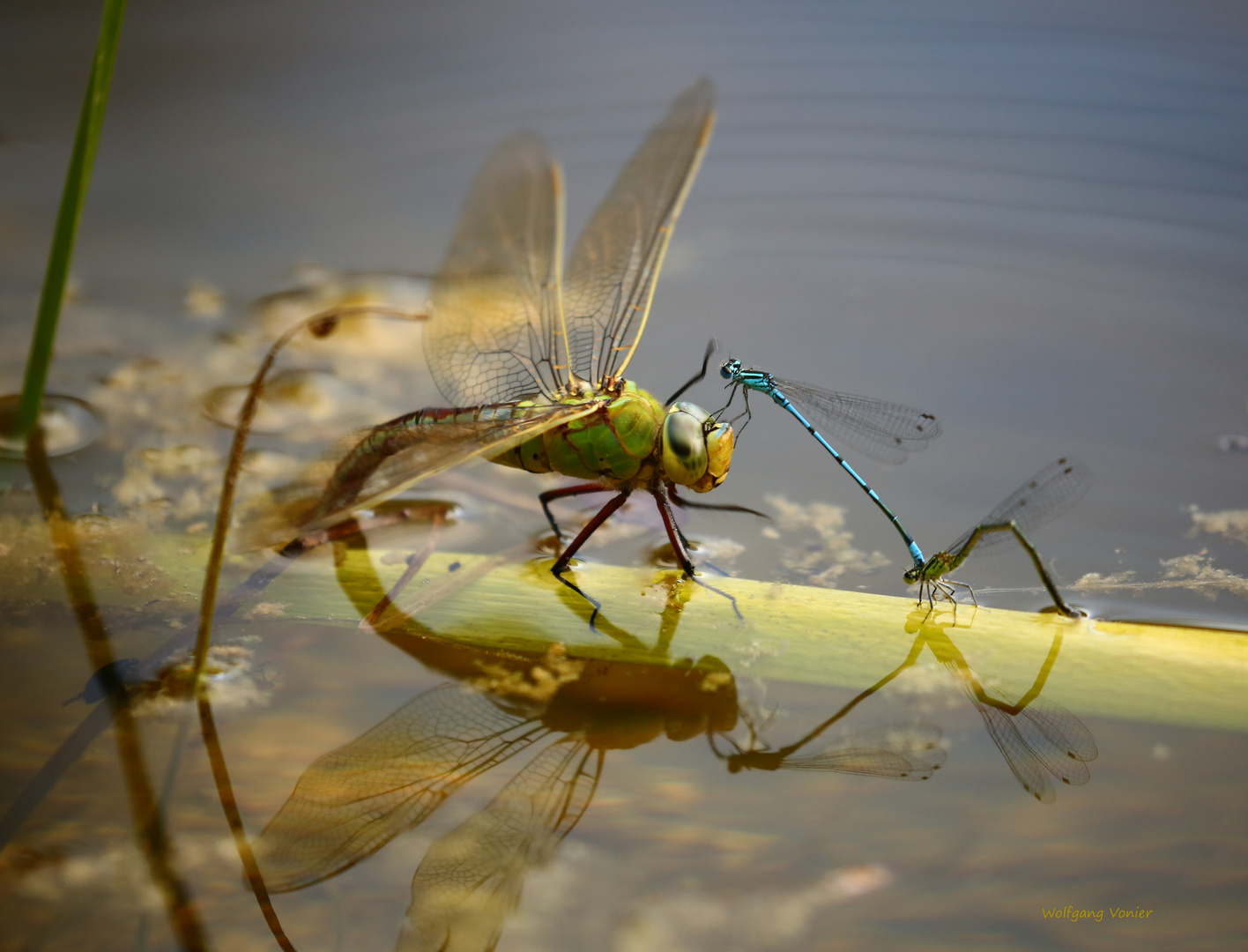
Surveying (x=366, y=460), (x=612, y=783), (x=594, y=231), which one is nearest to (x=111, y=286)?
(x=366, y=460)

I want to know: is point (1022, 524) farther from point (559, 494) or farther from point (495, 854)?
point (495, 854)

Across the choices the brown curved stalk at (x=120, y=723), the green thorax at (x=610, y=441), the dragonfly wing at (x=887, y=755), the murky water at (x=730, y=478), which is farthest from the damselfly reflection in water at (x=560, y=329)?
the dragonfly wing at (x=887, y=755)

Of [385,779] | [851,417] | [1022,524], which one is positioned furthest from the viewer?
[851,417]

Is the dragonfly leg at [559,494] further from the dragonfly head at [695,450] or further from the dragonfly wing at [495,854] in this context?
the dragonfly wing at [495,854]

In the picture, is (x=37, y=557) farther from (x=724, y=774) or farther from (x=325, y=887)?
(x=724, y=774)

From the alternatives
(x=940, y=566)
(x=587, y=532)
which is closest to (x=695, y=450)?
(x=587, y=532)

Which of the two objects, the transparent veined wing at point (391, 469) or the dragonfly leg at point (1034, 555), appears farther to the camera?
the dragonfly leg at point (1034, 555)

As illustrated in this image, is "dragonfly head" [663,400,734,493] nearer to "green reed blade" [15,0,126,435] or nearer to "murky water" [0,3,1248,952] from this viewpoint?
"murky water" [0,3,1248,952]
